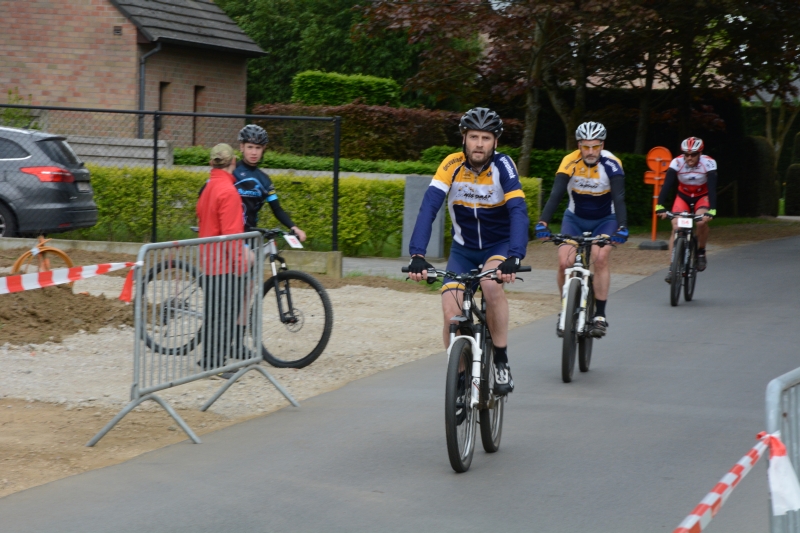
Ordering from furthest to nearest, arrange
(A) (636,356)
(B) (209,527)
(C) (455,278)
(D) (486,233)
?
(A) (636,356), (D) (486,233), (C) (455,278), (B) (209,527)

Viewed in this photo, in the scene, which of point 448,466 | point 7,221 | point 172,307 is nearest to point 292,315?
point 172,307

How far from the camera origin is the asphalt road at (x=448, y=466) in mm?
5059

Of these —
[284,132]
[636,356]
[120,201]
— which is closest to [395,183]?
[284,132]

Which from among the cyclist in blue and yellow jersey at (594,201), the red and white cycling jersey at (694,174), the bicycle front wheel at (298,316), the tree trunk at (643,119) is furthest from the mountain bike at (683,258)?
the tree trunk at (643,119)

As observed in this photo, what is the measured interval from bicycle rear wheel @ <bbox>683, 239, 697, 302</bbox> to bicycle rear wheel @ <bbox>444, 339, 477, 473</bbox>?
7.61 meters

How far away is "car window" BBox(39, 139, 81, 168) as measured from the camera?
15.3m

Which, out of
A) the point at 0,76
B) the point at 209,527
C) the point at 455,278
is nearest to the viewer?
the point at 209,527

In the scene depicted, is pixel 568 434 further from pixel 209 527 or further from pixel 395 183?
pixel 395 183

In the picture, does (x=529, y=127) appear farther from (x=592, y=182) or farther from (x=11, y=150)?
(x=592, y=182)

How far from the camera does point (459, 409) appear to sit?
5.82 m

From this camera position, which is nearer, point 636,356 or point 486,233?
point 486,233

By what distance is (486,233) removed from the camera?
6520mm

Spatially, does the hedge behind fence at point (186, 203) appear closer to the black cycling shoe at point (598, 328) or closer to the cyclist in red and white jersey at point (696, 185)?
the cyclist in red and white jersey at point (696, 185)

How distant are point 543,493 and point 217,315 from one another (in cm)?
271
